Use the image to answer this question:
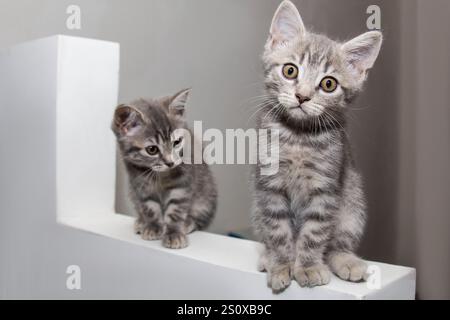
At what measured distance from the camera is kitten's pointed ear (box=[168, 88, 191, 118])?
4.57 ft

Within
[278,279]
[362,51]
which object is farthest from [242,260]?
[362,51]

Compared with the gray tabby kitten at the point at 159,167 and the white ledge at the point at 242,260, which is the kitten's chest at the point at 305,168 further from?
the gray tabby kitten at the point at 159,167

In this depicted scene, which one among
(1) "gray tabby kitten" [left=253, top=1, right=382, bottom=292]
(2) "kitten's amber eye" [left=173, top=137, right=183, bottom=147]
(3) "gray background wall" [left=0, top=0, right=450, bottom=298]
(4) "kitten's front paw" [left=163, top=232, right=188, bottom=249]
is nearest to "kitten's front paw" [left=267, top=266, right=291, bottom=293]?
(1) "gray tabby kitten" [left=253, top=1, right=382, bottom=292]

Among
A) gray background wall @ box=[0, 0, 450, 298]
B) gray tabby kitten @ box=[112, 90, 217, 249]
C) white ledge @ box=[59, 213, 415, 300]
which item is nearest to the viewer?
white ledge @ box=[59, 213, 415, 300]

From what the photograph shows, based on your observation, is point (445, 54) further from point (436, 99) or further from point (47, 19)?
point (47, 19)

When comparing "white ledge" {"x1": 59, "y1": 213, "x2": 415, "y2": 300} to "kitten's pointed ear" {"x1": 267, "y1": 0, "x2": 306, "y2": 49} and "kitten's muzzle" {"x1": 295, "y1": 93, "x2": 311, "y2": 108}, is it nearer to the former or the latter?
"kitten's muzzle" {"x1": 295, "y1": 93, "x2": 311, "y2": 108}

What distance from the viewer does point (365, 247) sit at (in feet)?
8.61

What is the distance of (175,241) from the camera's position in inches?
46.3

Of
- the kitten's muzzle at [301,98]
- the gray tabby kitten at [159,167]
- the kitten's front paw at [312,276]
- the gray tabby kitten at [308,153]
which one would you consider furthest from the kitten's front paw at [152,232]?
the kitten's muzzle at [301,98]

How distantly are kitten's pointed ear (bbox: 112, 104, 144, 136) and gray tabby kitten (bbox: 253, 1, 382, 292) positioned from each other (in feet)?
1.38

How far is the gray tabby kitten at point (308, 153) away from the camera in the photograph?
3.13 feet

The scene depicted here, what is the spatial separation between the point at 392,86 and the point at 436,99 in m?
0.64

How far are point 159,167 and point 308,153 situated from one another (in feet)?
1.53

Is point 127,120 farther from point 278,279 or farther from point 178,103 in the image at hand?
point 278,279
